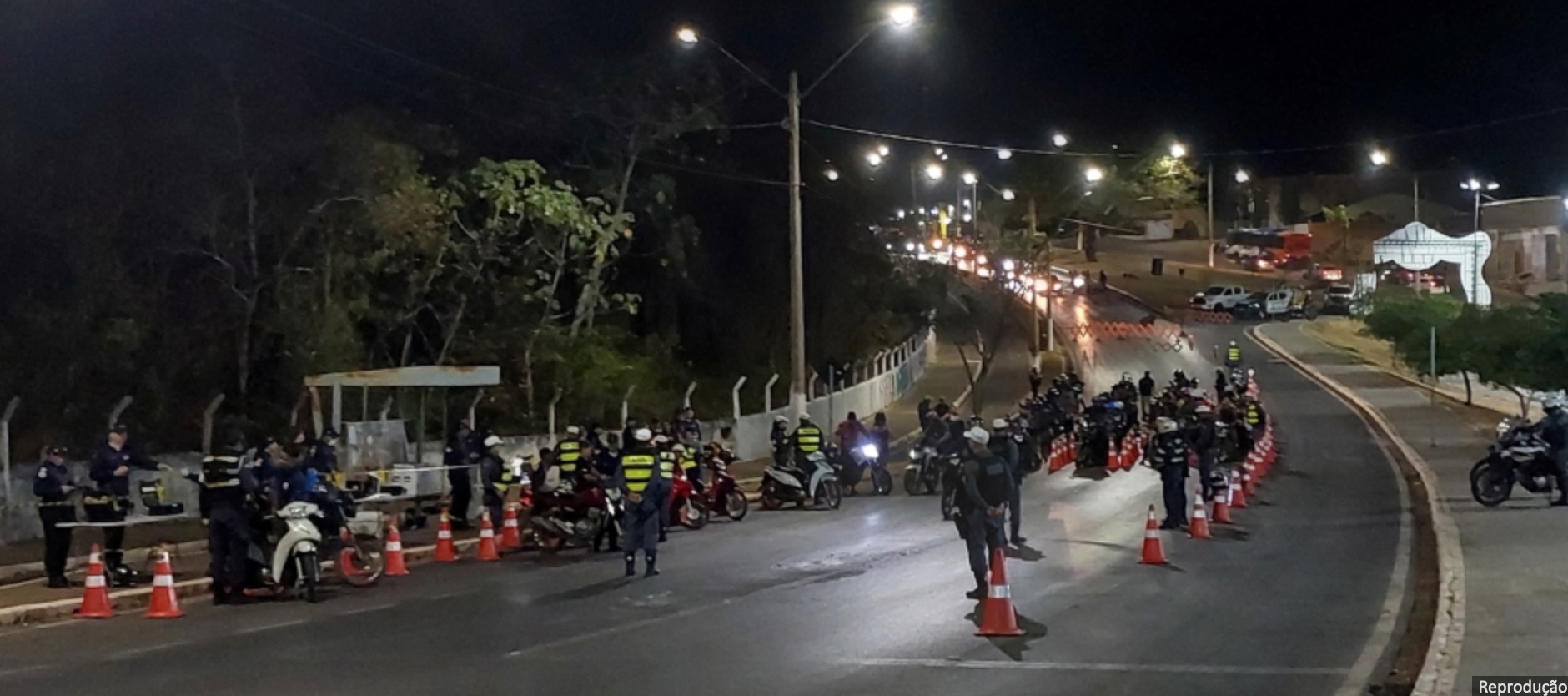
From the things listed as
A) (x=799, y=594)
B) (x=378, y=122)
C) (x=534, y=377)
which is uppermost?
(x=378, y=122)

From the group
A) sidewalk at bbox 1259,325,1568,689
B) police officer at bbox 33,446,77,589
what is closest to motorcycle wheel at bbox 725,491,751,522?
sidewalk at bbox 1259,325,1568,689

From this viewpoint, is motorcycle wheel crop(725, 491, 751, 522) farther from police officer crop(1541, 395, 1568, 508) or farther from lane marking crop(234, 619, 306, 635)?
police officer crop(1541, 395, 1568, 508)

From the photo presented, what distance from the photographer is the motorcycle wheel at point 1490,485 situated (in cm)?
2484

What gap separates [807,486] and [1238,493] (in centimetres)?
687

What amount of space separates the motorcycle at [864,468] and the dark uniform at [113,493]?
45.7 feet

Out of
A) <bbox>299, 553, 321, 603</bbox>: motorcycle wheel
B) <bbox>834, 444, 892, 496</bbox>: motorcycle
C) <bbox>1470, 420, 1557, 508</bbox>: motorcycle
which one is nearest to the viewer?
<bbox>299, 553, 321, 603</bbox>: motorcycle wheel

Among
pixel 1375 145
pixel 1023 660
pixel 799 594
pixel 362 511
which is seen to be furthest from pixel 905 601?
pixel 1375 145

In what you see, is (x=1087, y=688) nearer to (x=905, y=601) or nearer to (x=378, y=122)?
(x=905, y=601)

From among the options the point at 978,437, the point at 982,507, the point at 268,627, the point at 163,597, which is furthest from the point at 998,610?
the point at 163,597

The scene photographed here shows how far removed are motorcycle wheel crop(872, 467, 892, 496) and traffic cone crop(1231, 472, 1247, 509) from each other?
6295mm

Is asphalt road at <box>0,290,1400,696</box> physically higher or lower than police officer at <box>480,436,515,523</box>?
lower

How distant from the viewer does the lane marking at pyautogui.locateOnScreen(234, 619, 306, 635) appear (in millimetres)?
14031

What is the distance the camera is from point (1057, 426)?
37719 mm

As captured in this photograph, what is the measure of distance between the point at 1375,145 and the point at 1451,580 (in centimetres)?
8860
